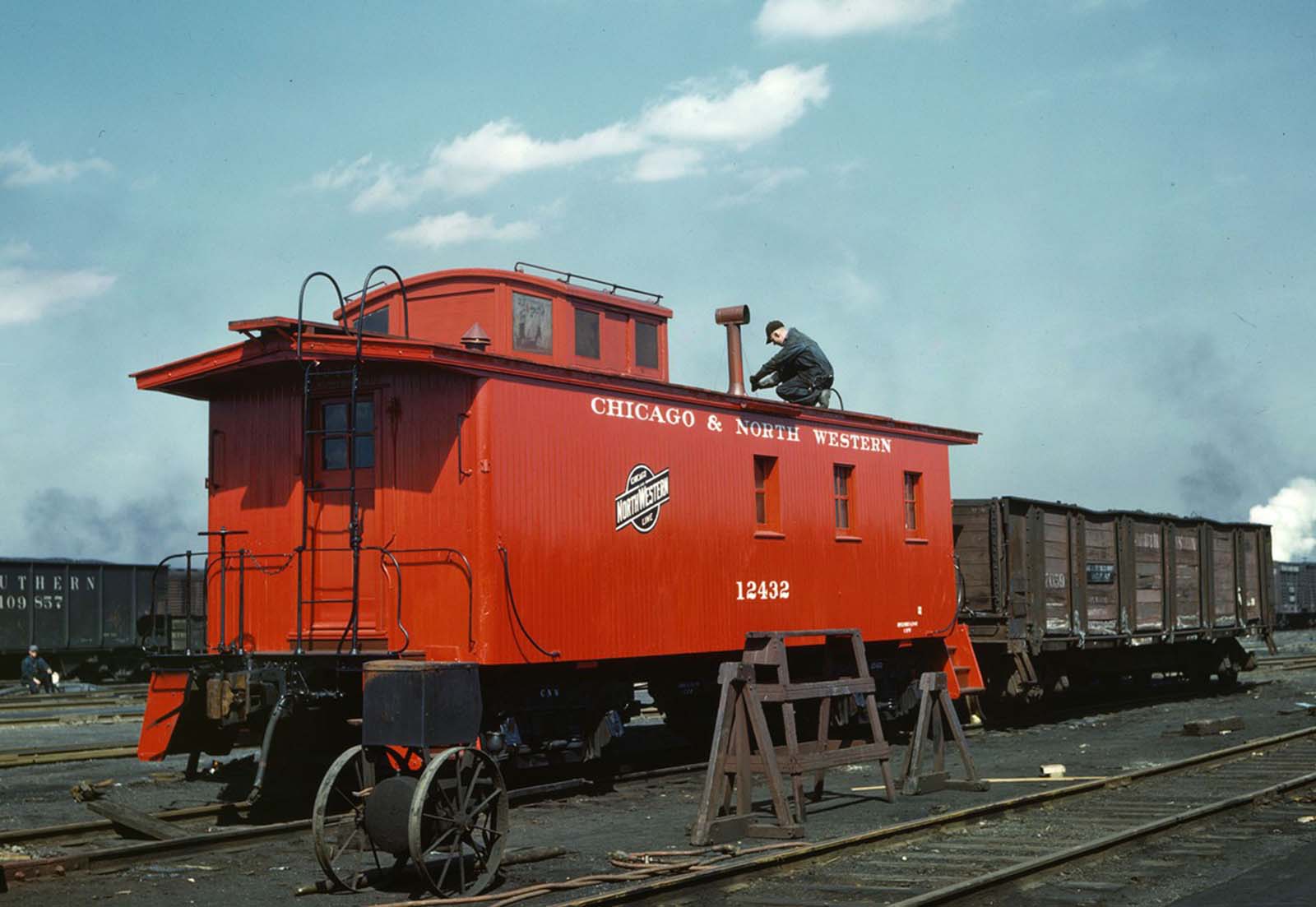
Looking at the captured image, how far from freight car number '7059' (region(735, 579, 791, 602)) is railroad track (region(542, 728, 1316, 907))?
3838 millimetres

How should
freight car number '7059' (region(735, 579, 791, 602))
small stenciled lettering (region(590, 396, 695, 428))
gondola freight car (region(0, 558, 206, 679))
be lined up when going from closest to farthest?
small stenciled lettering (region(590, 396, 695, 428)), freight car number '7059' (region(735, 579, 791, 602)), gondola freight car (region(0, 558, 206, 679))

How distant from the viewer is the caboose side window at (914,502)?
58.9 ft

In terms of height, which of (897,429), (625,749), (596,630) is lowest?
(625,749)

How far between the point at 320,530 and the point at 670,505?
338cm

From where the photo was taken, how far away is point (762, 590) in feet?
49.9

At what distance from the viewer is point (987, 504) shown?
20141mm

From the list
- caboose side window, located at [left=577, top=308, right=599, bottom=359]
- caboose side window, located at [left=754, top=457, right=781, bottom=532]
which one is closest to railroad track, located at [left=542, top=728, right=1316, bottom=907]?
caboose side window, located at [left=754, top=457, right=781, bottom=532]

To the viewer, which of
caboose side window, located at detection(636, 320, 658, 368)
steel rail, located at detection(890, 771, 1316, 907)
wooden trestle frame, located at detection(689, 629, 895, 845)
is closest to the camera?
steel rail, located at detection(890, 771, 1316, 907)

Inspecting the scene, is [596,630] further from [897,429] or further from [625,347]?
[897,429]

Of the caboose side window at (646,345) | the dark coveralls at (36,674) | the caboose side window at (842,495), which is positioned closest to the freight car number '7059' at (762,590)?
the caboose side window at (842,495)

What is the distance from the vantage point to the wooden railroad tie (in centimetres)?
1284

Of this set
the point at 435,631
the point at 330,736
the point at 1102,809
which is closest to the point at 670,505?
the point at 435,631

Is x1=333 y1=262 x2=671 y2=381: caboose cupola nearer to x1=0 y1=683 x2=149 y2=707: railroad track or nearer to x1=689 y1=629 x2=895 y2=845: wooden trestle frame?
x1=689 y1=629 x2=895 y2=845: wooden trestle frame

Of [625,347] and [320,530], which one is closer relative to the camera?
[320,530]
